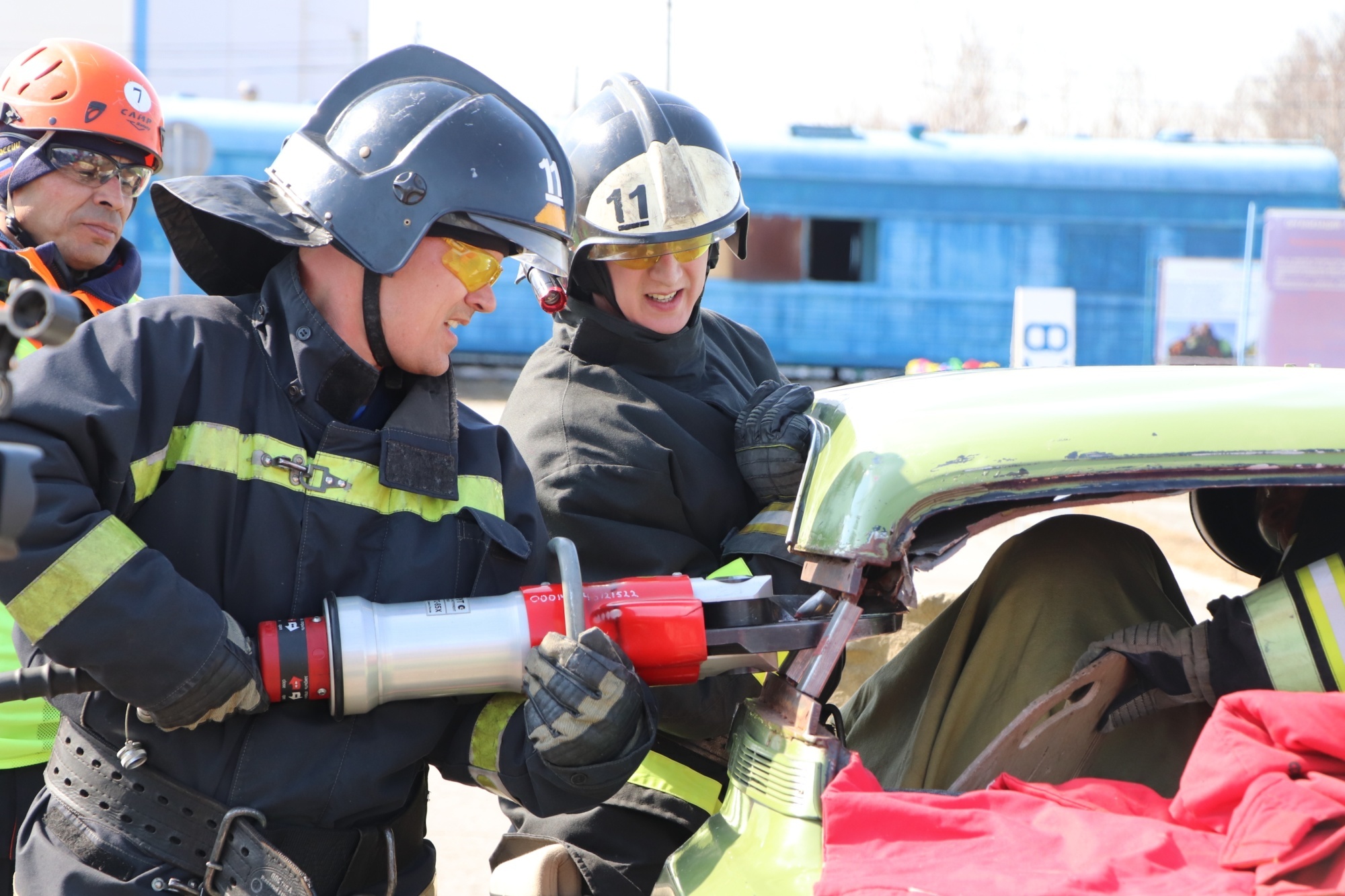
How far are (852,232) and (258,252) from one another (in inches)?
532

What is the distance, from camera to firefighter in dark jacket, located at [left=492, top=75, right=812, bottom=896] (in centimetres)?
238

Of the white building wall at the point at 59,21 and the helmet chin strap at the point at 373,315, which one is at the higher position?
the white building wall at the point at 59,21

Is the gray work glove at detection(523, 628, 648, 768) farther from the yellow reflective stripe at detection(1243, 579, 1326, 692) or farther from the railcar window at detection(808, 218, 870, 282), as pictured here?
the railcar window at detection(808, 218, 870, 282)

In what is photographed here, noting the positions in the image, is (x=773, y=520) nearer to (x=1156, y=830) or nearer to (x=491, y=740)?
(x=491, y=740)

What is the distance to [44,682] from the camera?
172 centimetres

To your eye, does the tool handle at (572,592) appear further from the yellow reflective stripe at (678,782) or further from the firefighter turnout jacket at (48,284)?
the firefighter turnout jacket at (48,284)

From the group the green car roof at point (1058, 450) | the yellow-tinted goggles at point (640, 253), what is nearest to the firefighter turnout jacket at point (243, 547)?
the green car roof at point (1058, 450)

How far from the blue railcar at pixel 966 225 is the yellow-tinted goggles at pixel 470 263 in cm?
1284

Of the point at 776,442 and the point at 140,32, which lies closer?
the point at 776,442

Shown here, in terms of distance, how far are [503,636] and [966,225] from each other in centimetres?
1381

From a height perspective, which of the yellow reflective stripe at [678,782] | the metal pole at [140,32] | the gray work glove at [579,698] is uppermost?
the metal pole at [140,32]

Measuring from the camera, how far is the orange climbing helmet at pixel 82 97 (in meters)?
3.09

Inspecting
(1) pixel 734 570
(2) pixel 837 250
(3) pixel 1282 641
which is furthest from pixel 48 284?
(2) pixel 837 250

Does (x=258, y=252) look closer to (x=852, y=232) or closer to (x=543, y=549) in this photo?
(x=543, y=549)
